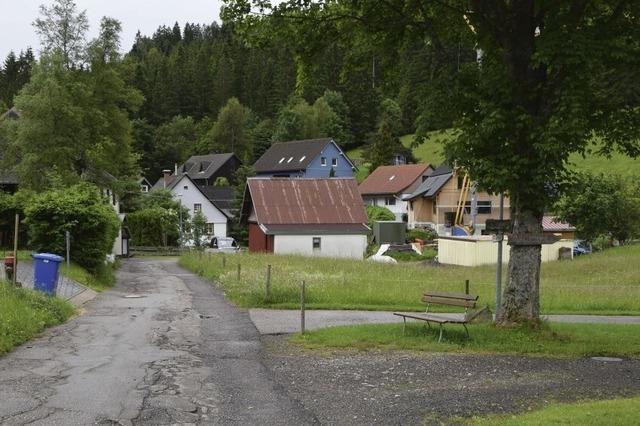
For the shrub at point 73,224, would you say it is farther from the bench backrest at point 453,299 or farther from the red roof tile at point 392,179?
the red roof tile at point 392,179

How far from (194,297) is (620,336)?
43.1ft

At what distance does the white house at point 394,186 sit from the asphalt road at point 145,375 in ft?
211

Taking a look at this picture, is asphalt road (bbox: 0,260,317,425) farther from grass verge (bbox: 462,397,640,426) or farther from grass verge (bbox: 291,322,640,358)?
grass verge (bbox: 462,397,640,426)

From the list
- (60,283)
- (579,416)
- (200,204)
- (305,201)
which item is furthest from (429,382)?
(200,204)

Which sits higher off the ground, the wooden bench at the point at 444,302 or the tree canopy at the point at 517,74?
the tree canopy at the point at 517,74

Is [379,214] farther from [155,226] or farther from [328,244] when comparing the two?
[328,244]

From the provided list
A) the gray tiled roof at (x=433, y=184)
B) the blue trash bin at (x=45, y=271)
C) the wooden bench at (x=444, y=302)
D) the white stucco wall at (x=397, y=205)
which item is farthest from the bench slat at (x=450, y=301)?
the white stucco wall at (x=397, y=205)

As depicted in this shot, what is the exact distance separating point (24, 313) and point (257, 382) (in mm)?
6460

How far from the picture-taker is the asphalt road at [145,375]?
828cm

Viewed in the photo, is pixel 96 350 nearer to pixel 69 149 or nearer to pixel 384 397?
pixel 384 397

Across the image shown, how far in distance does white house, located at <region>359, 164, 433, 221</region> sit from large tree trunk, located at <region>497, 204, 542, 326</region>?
2627 inches

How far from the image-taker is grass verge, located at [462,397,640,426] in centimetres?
734

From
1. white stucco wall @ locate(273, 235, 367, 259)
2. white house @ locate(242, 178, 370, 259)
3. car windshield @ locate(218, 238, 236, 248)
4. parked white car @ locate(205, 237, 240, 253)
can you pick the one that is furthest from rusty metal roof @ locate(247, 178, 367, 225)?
car windshield @ locate(218, 238, 236, 248)

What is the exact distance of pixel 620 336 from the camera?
14.6m
